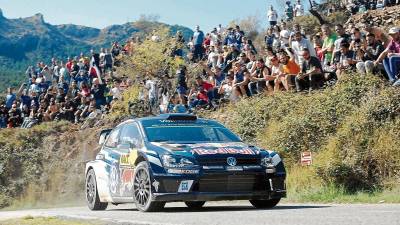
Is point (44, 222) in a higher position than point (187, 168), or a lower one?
lower

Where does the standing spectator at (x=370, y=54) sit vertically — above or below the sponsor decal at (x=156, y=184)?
above

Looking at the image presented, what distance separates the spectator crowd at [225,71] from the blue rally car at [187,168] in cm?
624

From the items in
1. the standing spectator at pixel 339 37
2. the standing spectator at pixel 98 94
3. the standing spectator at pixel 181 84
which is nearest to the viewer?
the standing spectator at pixel 339 37

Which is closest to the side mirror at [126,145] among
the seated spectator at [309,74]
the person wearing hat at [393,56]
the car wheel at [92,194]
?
the car wheel at [92,194]

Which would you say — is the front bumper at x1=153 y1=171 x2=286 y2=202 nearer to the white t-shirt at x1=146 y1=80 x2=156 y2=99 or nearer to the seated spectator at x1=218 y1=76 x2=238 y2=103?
the seated spectator at x1=218 y1=76 x2=238 y2=103

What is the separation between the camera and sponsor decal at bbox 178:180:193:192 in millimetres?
11922

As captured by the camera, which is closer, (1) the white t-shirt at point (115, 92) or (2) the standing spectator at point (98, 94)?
(1) the white t-shirt at point (115, 92)

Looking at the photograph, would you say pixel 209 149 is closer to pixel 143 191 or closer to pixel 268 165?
pixel 268 165

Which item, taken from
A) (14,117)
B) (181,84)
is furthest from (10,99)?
(181,84)

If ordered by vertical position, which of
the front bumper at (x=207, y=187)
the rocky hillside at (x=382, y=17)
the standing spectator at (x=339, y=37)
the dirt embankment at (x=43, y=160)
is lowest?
the dirt embankment at (x=43, y=160)

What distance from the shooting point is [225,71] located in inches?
1021

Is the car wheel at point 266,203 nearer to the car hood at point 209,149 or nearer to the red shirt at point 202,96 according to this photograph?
the car hood at point 209,149

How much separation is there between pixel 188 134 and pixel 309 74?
7.30 metres

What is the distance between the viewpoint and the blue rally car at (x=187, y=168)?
1195 cm
